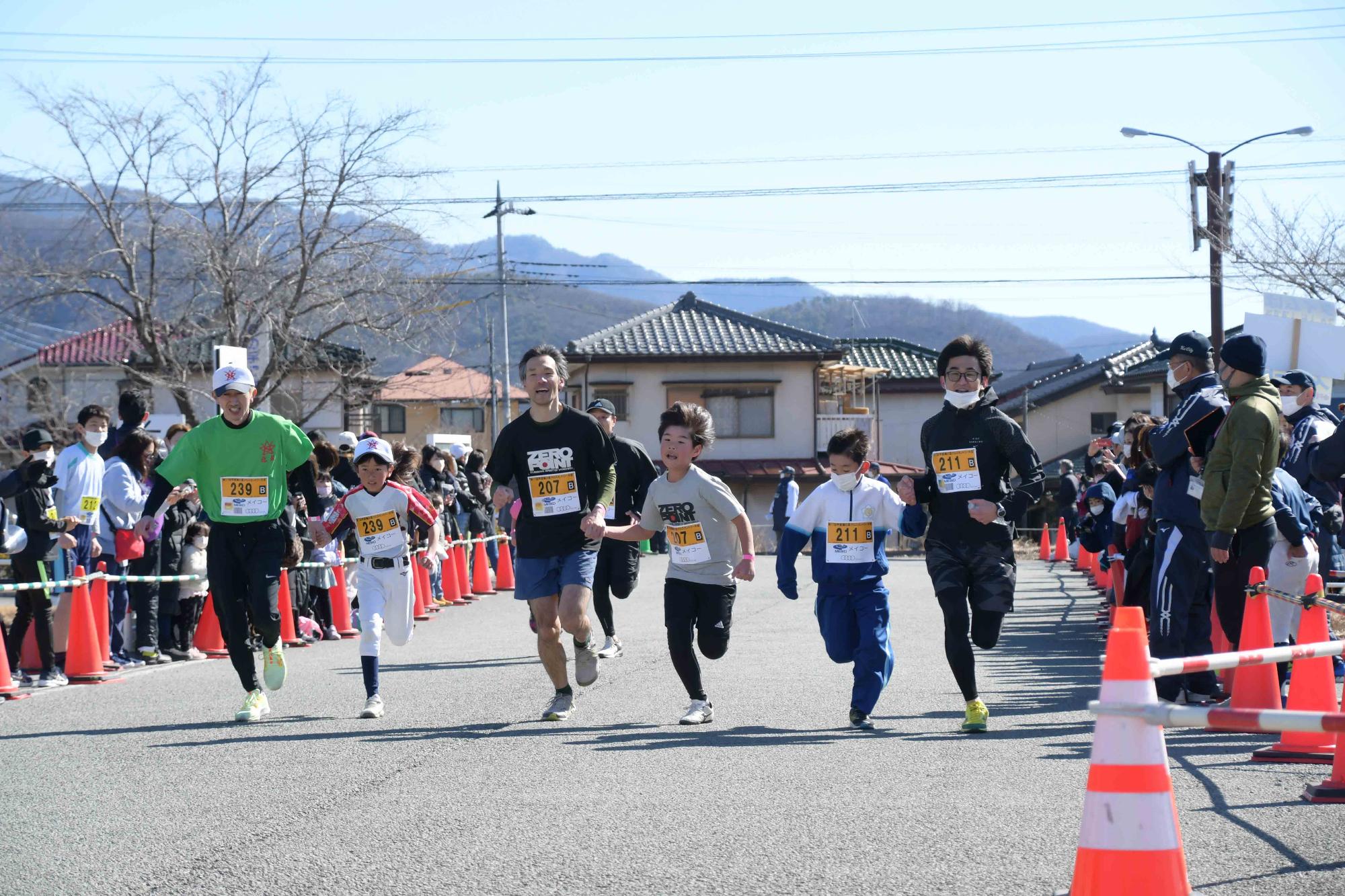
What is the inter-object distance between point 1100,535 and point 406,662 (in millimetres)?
7150

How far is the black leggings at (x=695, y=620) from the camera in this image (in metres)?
8.35

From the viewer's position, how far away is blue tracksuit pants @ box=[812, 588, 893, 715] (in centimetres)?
812

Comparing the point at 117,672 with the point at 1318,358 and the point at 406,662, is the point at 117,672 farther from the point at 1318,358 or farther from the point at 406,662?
the point at 1318,358

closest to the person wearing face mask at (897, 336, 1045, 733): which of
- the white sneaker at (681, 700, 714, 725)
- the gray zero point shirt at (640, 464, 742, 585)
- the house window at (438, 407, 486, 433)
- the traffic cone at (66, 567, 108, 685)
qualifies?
the gray zero point shirt at (640, 464, 742, 585)

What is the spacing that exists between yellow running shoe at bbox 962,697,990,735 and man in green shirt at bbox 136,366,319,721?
4004mm

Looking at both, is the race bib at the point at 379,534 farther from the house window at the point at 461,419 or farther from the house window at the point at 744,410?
the house window at the point at 461,419

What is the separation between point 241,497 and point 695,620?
9.19 feet

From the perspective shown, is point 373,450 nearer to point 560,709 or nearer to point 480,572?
point 560,709

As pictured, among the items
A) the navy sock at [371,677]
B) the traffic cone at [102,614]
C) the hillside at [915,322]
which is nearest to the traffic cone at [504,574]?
the traffic cone at [102,614]

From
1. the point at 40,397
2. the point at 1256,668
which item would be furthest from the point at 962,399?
the point at 40,397

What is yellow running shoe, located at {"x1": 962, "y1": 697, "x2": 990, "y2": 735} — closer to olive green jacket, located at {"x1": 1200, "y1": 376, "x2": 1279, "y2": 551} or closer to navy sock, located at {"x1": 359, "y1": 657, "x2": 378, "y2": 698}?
olive green jacket, located at {"x1": 1200, "y1": 376, "x2": 1279, "y2": 551}

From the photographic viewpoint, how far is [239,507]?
8.79m

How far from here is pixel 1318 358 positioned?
11695mm

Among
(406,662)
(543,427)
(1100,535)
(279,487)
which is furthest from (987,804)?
(1100,535)
